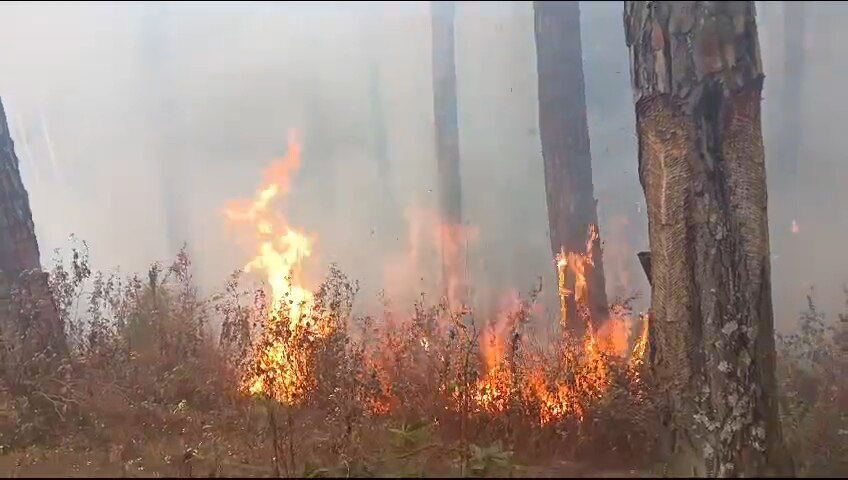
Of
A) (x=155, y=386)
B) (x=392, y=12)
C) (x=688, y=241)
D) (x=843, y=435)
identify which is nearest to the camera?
(x=688, y=241)

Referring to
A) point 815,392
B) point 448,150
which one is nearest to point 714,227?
point 815,392

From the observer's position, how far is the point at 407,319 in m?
6.24

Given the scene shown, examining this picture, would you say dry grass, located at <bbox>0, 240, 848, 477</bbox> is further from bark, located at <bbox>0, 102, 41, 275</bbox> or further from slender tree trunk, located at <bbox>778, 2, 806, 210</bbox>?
slender tree trunk, located at <bbox>778, 2, 806, 210</bbox>

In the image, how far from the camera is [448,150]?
283 inches

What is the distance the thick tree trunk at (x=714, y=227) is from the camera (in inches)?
132

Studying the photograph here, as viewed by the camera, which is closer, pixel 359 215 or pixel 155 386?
pixel 155 386

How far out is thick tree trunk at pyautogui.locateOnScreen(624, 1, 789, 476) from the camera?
3.34m

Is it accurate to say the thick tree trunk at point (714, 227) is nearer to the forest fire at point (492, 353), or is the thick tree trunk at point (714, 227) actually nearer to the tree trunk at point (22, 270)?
the forest fire at point (492, 353)

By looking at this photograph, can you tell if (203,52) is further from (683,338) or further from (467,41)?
(683,338)

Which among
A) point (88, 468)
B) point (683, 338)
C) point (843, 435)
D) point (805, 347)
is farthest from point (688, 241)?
point (88, 468)

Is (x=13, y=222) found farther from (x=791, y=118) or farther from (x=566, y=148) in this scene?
(x=791, y=118)

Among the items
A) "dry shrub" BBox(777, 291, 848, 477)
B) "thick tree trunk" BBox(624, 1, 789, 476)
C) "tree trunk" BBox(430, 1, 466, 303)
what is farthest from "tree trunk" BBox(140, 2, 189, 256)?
"dry shrub" BBox(777, 291, 848, 477)

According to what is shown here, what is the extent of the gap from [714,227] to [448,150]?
4068mm

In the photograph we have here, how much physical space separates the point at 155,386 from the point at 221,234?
2.41 metres
